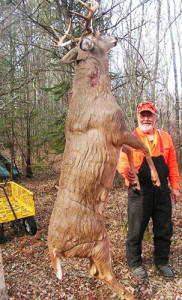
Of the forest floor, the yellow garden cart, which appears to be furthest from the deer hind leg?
the yellow garden cart

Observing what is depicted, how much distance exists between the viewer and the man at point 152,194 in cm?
300

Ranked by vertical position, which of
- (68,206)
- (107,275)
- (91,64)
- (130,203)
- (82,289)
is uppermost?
(91,64)

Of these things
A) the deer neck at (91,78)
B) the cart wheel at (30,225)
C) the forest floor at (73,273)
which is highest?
the deer neck at (91,78)

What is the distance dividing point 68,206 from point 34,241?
4.00m

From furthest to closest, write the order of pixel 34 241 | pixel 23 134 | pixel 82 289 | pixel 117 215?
pixel 23 134
pixel 117 215
pixel 34 241
pixel 82 289

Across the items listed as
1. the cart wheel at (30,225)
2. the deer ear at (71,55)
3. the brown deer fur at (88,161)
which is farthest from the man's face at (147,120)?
the cart wheel at (30,225)

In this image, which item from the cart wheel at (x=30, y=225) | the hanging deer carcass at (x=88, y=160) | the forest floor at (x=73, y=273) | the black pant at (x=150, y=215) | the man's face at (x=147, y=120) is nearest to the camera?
the hanging deer carcass at (x=88, y=160)

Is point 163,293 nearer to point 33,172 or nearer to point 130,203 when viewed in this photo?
point 130,203

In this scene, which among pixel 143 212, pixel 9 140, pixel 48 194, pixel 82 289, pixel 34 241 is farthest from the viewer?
pixel 9 140

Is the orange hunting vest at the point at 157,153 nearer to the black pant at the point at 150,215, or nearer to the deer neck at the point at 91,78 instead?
the black pant at the point at 150,215

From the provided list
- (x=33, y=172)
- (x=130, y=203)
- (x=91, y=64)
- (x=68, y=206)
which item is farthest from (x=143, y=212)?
(x=33, y=172)

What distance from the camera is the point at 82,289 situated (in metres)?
3.47

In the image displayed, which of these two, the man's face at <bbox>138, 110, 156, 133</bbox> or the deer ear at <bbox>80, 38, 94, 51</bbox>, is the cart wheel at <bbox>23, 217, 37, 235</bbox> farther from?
the deer ear at <bbox>80, 38, 94, 51</bbox>

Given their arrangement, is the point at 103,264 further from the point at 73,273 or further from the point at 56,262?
the point at 73,273
